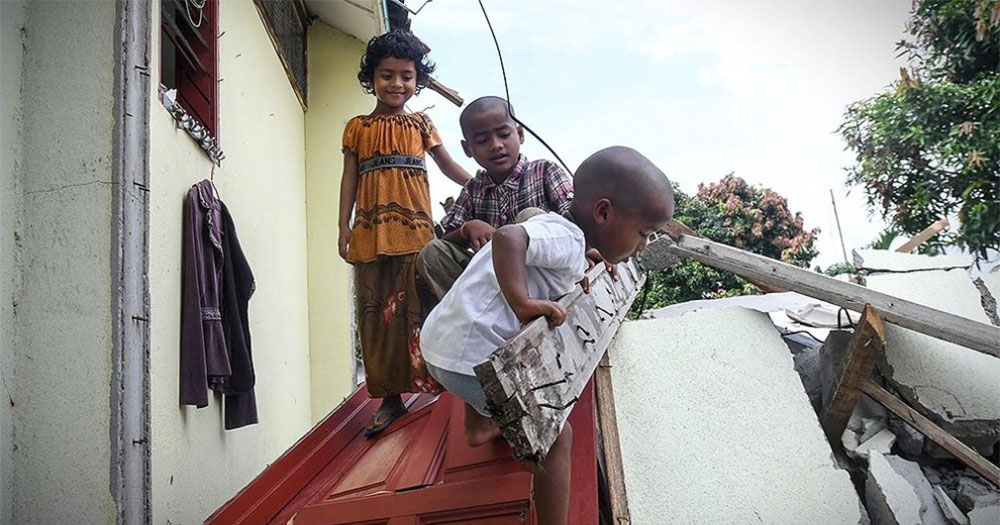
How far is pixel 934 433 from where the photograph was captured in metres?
3.48

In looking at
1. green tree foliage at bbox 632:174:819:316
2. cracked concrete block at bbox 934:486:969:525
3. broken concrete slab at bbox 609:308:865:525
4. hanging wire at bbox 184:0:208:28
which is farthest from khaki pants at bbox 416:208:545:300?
green tree foliage at bbox 632:174:819:316

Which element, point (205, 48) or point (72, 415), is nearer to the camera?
point (72, 415)

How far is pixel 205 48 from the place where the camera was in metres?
3.52

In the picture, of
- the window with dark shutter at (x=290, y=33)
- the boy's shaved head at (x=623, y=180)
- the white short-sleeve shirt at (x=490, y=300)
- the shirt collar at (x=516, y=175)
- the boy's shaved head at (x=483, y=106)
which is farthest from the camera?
the window with dark shutter at (x=290, y=33)

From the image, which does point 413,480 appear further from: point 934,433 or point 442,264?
point 934,433

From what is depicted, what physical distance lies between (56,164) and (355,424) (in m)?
1.52

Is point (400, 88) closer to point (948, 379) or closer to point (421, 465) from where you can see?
point (421, 465)

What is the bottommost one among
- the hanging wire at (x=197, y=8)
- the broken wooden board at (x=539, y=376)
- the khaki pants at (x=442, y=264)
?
the broken wooden board at (x=539, y=376)

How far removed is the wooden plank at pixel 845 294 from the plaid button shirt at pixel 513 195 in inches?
62.8

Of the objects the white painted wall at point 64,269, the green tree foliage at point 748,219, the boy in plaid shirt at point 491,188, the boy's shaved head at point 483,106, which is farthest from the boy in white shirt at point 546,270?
the green tree foliage at point 748,219

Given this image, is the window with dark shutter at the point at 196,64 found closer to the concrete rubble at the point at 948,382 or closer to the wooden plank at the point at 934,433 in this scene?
the wooden plank at the point at 934,433

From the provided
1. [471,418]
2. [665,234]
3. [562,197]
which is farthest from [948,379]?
[471,418]

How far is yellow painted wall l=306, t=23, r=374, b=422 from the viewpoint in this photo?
5.89 metres

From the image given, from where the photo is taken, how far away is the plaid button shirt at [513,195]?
2.81 meters
